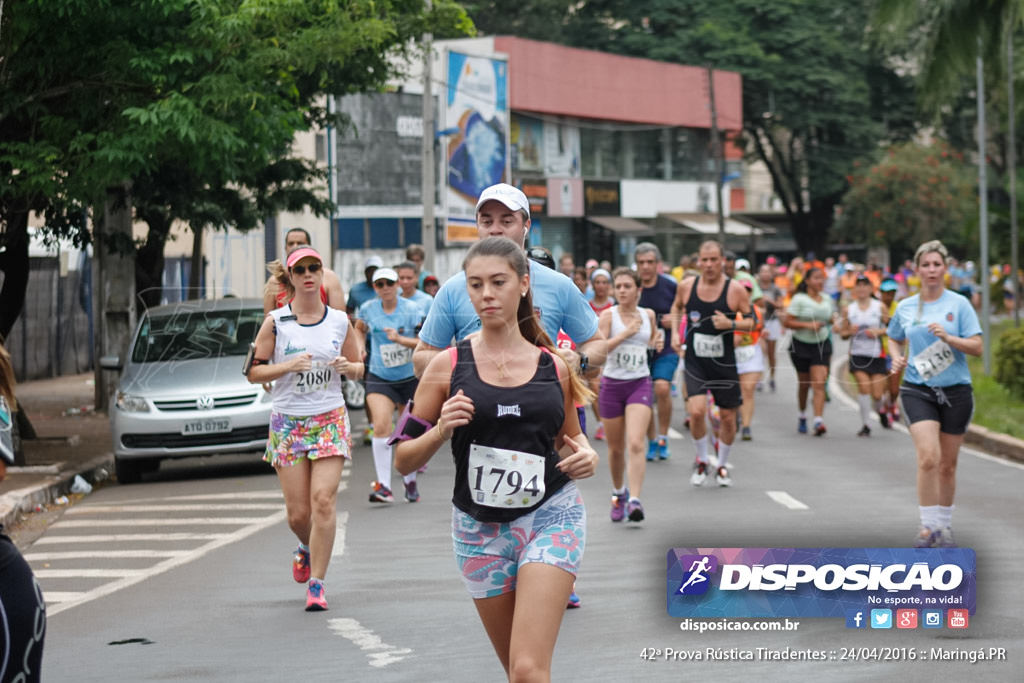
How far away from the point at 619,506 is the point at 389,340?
9.86 ft

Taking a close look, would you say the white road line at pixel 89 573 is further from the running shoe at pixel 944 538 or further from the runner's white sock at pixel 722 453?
the runner's white sock at pixel 722 453

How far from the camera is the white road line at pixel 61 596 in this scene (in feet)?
30.5

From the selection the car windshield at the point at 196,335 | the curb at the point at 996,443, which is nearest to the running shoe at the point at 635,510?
the car windshield at the point at 196,335

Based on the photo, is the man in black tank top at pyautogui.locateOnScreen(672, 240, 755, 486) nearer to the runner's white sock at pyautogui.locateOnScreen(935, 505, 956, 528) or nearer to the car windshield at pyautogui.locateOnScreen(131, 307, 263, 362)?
the runner's white sock at pyautogui.locateOnScreen(935, 505, 956, 528)

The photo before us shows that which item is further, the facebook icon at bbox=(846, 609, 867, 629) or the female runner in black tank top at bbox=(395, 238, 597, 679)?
the facebook icon at bbox=(846, 609, 867, 629)

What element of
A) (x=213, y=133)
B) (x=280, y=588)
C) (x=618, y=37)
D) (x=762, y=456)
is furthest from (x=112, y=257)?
(x=618, y=37)

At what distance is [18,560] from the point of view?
4.38 meters

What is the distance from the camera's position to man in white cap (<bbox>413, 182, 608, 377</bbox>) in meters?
6.01

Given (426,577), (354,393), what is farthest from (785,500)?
(354,393)

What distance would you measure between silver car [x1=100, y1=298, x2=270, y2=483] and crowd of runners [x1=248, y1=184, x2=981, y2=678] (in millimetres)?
1635

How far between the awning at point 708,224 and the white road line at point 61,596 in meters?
50.9

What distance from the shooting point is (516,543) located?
16.9 ft

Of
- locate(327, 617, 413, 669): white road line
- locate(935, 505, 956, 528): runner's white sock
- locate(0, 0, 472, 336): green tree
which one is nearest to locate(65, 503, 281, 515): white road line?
locate(0, 0, 472, 336): green tree

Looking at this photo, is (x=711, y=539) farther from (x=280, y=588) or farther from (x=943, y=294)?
(x=280, y=588)
